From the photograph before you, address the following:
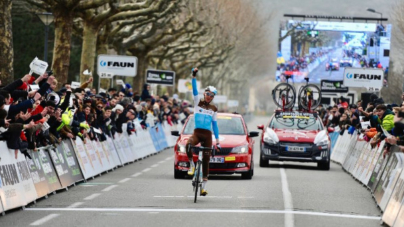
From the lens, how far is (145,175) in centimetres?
2405

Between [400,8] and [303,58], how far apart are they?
751cm

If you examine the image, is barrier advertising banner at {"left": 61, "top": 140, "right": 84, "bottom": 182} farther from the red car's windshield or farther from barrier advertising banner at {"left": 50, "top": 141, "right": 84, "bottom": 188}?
the red car's windshield

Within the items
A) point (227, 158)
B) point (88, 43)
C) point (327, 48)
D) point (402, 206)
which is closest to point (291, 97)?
point (88, 43)

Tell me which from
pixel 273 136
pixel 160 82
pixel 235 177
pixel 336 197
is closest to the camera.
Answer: pixel 336 197

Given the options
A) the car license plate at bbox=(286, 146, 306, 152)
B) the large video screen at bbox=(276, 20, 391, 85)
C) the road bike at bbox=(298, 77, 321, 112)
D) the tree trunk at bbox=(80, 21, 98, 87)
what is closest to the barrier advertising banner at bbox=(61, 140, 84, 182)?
the car license plate at bbox=(286, 146, 306, 152)

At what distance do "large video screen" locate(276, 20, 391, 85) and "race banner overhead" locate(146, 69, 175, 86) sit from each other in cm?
1492

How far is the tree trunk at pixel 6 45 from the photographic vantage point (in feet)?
85.3

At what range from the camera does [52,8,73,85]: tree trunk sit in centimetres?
3278

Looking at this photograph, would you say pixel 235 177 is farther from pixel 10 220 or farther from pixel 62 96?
pixel 10 220

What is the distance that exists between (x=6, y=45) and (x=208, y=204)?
11498 mm

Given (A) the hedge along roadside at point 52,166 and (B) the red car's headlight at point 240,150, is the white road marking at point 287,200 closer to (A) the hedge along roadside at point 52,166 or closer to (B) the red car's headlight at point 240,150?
(B) the red car's headlight at point 240,150

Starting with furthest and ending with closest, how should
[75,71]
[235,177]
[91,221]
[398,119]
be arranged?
[75,71]
[235,177]
[398,119]
[91,221]

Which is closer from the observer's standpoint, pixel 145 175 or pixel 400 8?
pixel 145 175

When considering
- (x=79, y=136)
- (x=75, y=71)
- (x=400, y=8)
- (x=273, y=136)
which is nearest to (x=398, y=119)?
(x=79, y=136)
